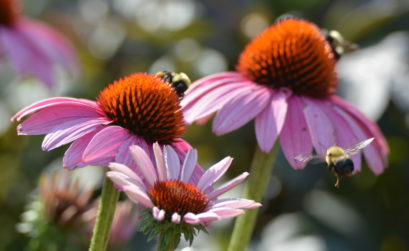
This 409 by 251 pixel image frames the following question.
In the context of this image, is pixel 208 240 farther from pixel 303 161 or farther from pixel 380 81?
pixel 303 161

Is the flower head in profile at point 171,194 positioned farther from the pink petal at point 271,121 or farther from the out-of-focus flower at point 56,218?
the out-of-focus flower at point 56,218

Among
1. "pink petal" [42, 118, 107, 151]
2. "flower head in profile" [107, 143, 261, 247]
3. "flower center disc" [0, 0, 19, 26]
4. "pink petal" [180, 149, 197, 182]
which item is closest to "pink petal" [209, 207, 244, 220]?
"flower head in profile" [107, 143, 261, 247]

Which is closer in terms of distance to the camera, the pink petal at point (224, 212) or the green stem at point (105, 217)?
the pink petal at point (224, 212)

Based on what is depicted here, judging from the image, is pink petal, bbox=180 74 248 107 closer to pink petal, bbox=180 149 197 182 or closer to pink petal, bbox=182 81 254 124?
pink petal, bbox=182 81 254 124

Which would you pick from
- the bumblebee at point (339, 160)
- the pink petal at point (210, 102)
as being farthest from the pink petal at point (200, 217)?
the pink petal at point (210, 102)

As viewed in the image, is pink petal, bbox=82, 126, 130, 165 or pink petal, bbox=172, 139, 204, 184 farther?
pink petal, bbox=172, 139, 204, 184

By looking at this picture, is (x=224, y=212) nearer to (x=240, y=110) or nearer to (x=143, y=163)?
(x=143, y=163)

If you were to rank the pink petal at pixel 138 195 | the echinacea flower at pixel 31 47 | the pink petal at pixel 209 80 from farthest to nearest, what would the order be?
the echinacea flower at pixel 31 47, the pink petal at pixel 209 80, the pink petal at pixel 138 195
